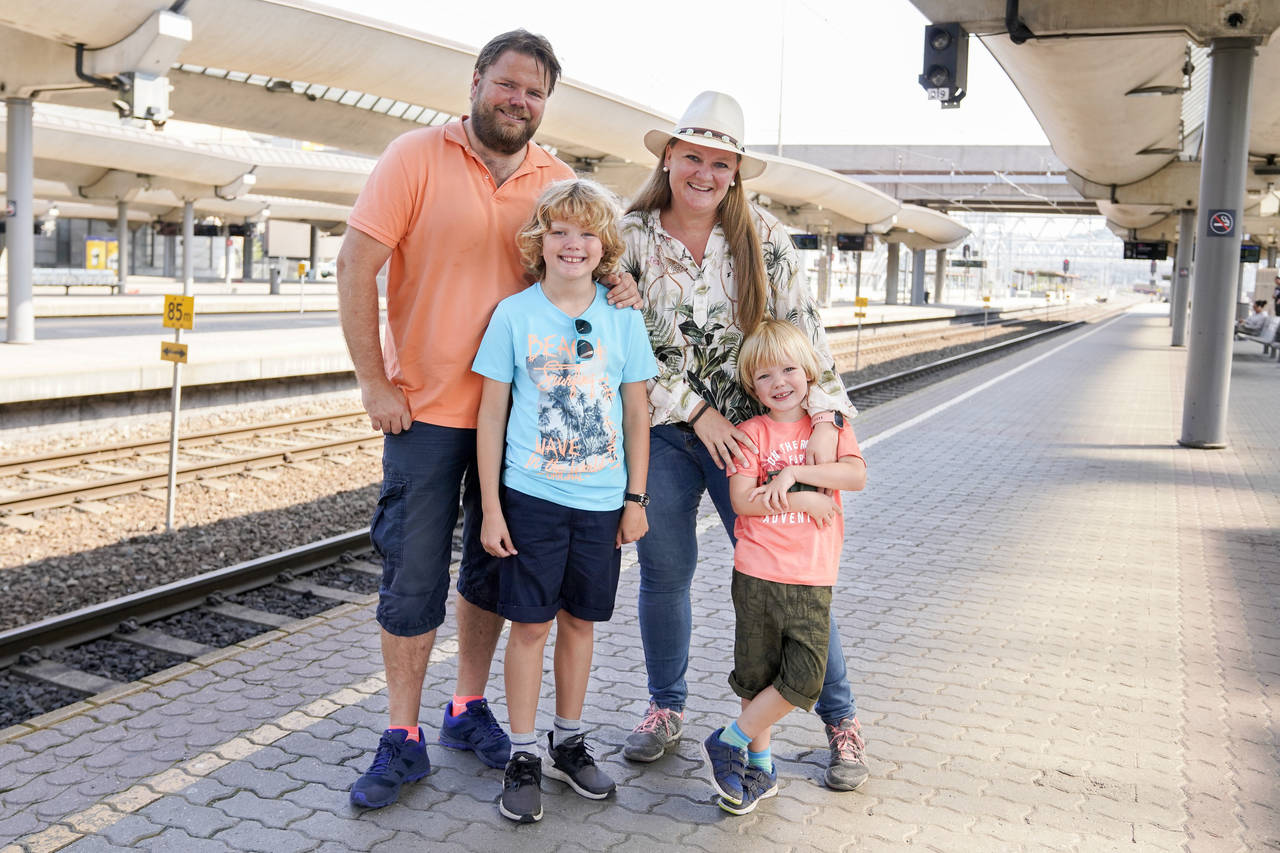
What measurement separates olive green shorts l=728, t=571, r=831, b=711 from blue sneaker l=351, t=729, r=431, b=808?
1.02 metres

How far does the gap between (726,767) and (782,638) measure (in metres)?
0.42

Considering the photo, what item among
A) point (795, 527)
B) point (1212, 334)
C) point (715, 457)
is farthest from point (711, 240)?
point (1212, 334)

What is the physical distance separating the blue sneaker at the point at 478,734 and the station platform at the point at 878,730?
0.17ft

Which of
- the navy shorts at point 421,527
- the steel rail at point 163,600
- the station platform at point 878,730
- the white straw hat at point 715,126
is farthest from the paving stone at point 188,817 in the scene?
the white straw hat at point 715,126

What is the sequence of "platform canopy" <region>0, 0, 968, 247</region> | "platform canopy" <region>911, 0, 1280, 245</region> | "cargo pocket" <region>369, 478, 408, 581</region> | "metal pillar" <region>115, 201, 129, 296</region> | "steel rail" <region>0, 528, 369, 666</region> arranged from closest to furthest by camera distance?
"cargo pocket" <region>369, 478, 408, 581</region> → "steel rail" <region>0, 528, 369, 666</region> → "platform canopy" <region>911, 0, 1280, 245</region> → "platform canopy" <region>0, 0, 968, 247</region> → "metal pillar" <region>115, 201, 129, 296</region>

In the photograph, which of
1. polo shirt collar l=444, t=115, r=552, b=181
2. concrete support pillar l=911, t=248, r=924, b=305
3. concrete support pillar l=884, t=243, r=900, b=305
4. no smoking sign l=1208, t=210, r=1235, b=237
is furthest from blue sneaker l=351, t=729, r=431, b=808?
concrete support pillar l=911, t=248, r=924, b=305

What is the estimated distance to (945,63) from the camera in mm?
12547

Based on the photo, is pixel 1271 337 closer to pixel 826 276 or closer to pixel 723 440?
pixel 826 276

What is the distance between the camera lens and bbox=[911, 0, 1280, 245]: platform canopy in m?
12.1

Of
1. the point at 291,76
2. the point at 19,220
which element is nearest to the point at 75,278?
the point at 291,76

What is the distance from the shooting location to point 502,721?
4242 mm

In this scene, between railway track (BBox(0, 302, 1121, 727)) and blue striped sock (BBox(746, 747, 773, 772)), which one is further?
railway track (BBox(0, 302, 1121, 727))

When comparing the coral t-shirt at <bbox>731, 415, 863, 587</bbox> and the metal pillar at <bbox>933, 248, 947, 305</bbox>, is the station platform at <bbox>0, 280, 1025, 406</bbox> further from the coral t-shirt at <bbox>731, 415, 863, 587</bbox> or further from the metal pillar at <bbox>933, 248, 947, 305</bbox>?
the metal pillar at <bbox>933, 248, 947, 305</bbox>

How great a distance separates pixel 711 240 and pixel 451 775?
6.16 feet
